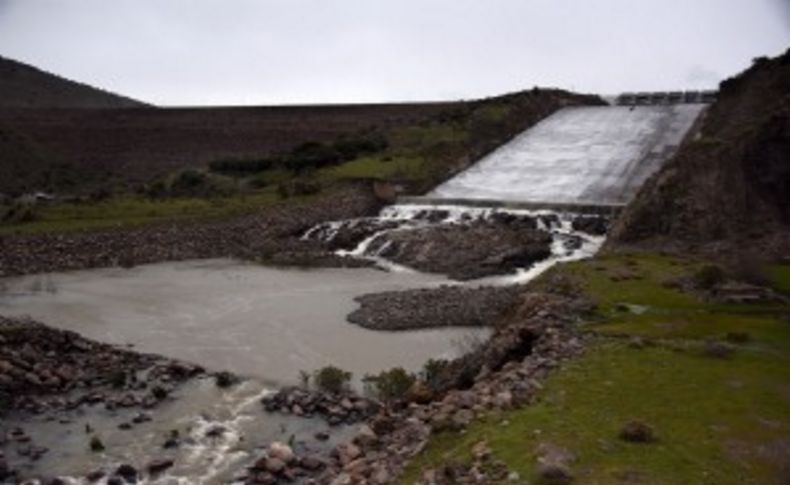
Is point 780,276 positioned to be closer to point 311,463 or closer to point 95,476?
point 311,463

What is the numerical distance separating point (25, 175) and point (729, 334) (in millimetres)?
72311

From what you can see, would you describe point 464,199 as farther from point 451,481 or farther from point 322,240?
point 451,481

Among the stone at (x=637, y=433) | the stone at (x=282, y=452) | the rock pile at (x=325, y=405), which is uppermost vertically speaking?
the stone at (x=637, y=433)

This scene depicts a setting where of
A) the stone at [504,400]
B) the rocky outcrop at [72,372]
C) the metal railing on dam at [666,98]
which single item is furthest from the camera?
the metal railing on dam at [666,98]

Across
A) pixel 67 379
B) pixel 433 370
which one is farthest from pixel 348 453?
pixel 67 379

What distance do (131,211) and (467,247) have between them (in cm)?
2272

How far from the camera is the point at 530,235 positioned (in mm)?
49688

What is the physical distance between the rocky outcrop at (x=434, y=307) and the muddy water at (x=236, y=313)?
32.6 inches

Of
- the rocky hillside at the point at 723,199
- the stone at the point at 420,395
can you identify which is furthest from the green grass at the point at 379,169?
the stone at the point at 420,395

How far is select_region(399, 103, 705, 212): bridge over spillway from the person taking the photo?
6009cm

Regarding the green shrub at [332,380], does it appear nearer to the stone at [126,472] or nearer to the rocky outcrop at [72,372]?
the rocky outcrop at [72,372]

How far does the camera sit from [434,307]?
36125 millimetres

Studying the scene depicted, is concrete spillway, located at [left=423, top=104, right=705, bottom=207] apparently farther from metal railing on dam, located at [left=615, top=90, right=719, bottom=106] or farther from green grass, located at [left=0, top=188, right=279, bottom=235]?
green grass, located at [left=0, top=188, right=279, bottom=235]

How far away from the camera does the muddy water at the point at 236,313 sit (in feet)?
99.9
